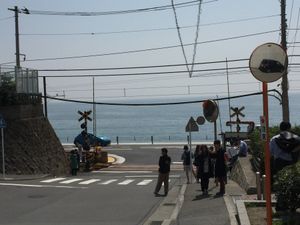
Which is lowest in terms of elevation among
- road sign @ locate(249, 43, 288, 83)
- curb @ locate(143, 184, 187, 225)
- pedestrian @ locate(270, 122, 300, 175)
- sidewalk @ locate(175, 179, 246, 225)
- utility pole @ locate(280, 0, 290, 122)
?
curb @ locate(143, 184, 187, 225)

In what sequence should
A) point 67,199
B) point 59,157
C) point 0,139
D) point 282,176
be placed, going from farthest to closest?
point 59,157 < point 0,139 < point 67,199 < point 282,176

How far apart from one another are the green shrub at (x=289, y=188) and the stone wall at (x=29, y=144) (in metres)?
23.4

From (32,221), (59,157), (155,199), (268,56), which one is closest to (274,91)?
(59,157)

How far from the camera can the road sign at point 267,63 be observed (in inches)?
320

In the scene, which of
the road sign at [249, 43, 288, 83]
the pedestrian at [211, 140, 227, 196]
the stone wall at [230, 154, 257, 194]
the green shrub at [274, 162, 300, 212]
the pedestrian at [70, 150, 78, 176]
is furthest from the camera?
the pedestrian at [70, 150, 78, 176]

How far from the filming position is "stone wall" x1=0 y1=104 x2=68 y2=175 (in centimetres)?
3198

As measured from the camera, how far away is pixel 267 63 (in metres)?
8.16

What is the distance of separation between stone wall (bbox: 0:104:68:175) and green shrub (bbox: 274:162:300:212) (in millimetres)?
23405

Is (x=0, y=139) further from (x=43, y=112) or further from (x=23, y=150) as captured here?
(x=43, y=112)

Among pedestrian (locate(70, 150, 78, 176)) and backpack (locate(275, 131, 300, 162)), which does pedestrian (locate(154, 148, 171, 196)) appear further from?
pedestrian (locate(70, 150, 78, 176))

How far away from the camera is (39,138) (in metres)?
35.5

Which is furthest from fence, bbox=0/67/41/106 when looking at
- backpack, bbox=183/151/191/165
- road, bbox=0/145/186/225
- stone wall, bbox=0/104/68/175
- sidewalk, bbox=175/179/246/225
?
sidewalk, bbox=175/179/246/225

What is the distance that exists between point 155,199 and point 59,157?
19847 mm

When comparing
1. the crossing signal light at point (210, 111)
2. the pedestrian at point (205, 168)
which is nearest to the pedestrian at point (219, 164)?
the pedestrian at point (205, 168)
